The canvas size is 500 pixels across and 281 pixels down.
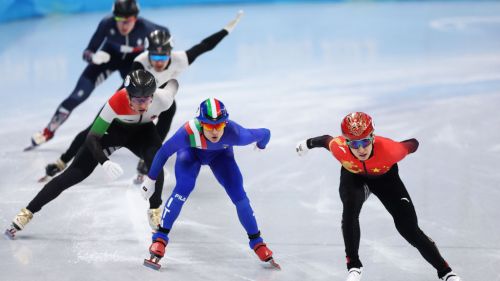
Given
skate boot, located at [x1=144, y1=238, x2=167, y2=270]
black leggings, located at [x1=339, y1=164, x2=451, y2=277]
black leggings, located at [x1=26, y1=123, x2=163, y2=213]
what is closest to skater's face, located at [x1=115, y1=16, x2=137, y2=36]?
black leggings, located at [x1=26, y1=123, x2=163, y2=213]

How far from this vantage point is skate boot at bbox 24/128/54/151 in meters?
7.96

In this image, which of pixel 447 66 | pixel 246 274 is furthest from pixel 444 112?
pixel 246 274

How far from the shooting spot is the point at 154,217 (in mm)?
6016

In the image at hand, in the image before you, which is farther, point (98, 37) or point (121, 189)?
point (98, 37)

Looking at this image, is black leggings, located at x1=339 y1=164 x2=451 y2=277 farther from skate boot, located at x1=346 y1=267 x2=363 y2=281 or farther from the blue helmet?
the blue helmet

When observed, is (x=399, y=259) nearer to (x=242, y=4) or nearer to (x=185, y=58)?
(x=185, y=58)

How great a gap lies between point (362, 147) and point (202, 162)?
1122mm

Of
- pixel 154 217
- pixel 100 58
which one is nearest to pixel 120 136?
pixel 154 217

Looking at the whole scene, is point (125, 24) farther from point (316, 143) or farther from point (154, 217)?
point (316, 143)

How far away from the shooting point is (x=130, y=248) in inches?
226

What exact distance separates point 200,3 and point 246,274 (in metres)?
11.5

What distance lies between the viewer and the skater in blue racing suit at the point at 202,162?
5.32 m

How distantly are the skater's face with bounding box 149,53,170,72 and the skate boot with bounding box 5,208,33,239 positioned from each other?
157 centimetres

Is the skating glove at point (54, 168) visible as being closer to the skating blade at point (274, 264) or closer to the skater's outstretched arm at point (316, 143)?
the skating blade at point (274, 264)
